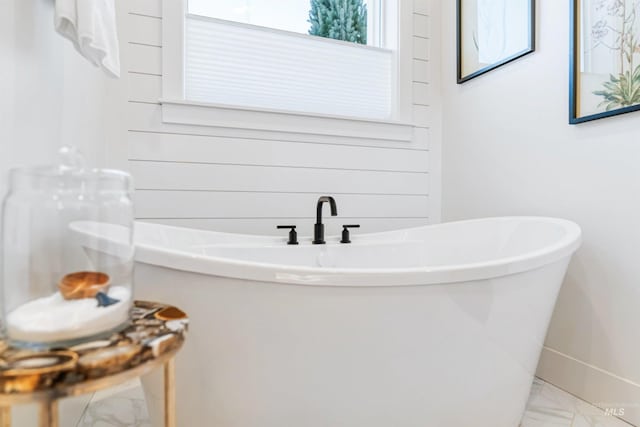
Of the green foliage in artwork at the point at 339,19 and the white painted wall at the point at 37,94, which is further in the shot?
the green foliage in artwork at the point at 339,19

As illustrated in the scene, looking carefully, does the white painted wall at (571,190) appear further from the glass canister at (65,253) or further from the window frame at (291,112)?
the glass canister at (65,253)

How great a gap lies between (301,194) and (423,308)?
1278 mm

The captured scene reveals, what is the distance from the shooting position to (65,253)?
76cm

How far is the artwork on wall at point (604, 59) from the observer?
4.71 ft

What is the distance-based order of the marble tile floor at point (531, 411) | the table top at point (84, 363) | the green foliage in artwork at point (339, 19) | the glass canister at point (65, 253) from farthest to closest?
the green foliage in artwork at point (339, 19) < the marble tile floor at point (531, 411) < the glass canister at point (65, 253) < the table top at point (84, 363)

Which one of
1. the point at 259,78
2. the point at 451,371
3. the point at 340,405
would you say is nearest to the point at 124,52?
the point at 259,78

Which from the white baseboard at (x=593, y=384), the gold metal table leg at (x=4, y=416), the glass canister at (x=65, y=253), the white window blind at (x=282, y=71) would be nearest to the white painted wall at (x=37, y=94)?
the glass canister at (x=65, y=253)

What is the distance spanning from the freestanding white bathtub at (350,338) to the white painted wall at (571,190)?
0.46 m

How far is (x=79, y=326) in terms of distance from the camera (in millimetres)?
598

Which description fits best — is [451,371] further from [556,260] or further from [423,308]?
[556,260]

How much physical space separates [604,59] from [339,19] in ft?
4.72

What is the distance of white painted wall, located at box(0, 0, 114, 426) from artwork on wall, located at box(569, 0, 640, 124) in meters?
1.90

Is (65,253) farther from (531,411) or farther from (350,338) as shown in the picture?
(531,411)

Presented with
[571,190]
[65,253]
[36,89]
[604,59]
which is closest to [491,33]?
[604,59]
